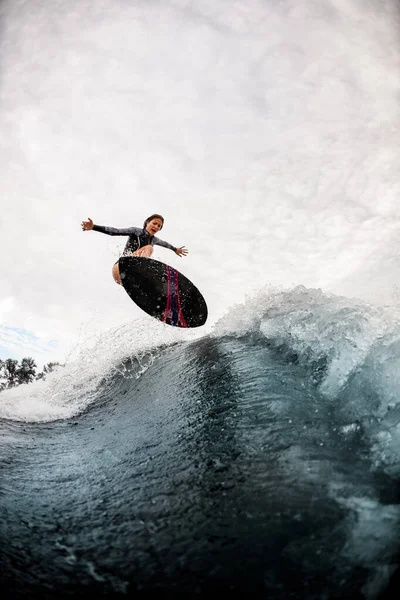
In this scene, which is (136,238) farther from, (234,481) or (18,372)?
(18,372)

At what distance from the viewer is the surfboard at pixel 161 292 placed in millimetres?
7070

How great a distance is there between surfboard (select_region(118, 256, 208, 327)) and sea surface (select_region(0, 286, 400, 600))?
2.21m

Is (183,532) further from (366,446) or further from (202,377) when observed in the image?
(202,377)

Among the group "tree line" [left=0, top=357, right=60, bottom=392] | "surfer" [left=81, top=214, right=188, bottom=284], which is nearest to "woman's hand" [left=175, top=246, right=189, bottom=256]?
"surfer" [left=81, top=214, right=188, bottom=284]

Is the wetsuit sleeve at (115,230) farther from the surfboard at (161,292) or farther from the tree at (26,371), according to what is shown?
the tree at (26,371)

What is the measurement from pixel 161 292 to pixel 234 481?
5.19m

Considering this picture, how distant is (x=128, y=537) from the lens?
2.00m

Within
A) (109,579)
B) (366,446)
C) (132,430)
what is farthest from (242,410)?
(109,579)

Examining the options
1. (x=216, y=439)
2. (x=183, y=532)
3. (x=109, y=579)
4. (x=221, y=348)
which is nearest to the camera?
(x=109, y=579)

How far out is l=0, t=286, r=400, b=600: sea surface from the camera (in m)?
1.74

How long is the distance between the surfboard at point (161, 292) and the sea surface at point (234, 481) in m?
2.21

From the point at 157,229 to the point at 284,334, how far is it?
4740 mm

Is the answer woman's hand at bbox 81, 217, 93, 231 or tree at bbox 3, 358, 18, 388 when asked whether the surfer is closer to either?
woman's hand at bbox 81, 217, 93, 231

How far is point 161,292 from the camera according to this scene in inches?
284
